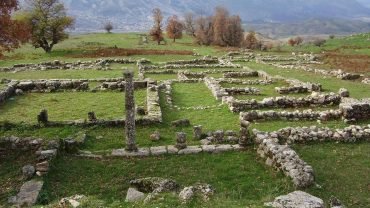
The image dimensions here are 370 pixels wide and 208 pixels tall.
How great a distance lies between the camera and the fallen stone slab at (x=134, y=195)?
45.2ft

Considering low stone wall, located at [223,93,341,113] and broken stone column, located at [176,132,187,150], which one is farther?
low stone wall, located at [223,93,341,113]

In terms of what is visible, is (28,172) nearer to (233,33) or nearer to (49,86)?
(49,86)

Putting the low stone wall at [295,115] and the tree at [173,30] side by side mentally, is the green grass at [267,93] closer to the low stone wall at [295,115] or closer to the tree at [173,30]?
the low stone wall at [295,115]

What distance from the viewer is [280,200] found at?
1308cm

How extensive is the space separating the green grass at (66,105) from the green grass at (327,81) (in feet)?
51.5

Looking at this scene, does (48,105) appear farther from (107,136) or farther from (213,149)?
(213,149)

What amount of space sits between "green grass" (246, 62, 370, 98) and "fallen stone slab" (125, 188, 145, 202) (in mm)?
23170

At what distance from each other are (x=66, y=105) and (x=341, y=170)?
764 inches

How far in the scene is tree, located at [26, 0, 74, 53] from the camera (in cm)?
6719

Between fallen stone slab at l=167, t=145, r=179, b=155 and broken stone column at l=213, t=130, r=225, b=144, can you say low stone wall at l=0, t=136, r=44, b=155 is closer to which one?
fallen stone slab at l=167, t=145, r=179, b=155

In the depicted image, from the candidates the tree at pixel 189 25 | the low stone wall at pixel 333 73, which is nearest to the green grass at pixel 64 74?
the low stone wall at pixel 333 73

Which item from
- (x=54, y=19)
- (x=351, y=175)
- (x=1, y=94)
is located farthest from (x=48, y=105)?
(x=54, y=19)

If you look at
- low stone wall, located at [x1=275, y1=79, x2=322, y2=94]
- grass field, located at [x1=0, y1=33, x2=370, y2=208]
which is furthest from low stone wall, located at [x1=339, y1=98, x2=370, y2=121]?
low stone wall, located at [x1=275, y1=79, x2=322, y2=94]

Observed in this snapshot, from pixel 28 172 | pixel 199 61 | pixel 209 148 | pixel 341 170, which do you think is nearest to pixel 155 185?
pixel 28 172
